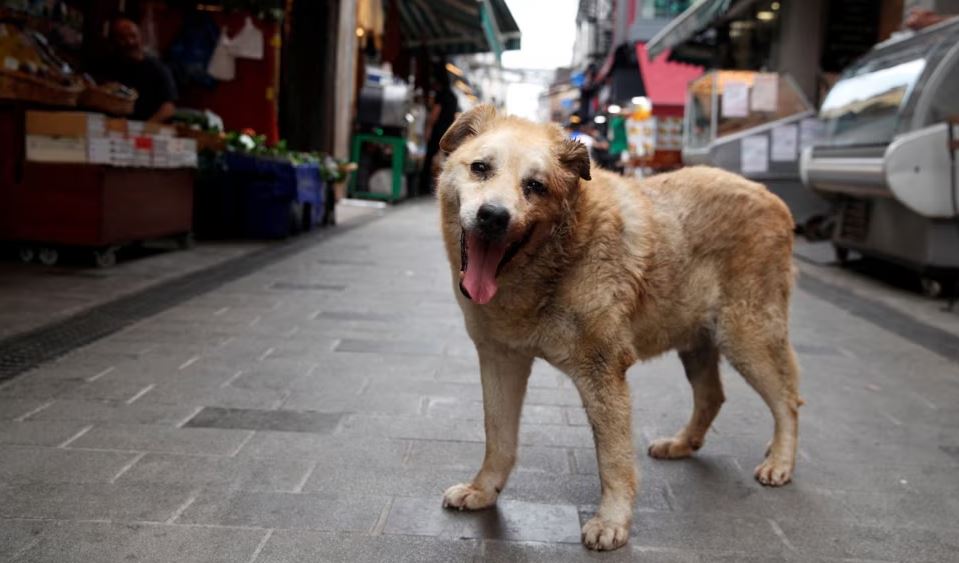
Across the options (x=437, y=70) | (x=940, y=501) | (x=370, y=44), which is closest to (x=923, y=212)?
(x=940, y=501)

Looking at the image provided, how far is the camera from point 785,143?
13695mm

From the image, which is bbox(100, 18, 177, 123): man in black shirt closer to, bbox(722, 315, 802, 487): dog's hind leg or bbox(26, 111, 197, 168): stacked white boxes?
bbox(26, 111, 197, 168): stacked white boxes

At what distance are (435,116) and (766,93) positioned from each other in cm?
1357

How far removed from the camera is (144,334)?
18.7ft

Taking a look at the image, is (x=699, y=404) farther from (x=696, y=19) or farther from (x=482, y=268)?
(x=696, y=19)

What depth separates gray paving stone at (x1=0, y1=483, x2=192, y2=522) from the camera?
296 centimetres

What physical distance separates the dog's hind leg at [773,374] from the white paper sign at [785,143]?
1081 cm

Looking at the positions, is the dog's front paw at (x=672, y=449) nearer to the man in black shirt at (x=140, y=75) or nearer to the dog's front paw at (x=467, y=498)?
the dog's front paw at (x=467, y=498)

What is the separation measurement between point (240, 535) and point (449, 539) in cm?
66

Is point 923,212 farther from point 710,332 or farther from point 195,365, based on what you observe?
point 195,365

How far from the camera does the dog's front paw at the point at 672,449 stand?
3.88 m

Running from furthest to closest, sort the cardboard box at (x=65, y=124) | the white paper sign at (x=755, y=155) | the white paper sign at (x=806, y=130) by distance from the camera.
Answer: the white paper sign at (x=755, y=155) → the white paper sign at (x=806, y=130) → the cardboard box at (x=65, y=124)

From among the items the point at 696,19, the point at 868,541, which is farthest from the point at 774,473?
the point at 696,19

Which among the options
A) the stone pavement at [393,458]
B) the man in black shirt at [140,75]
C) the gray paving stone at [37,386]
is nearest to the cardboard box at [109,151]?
the man in black shirt at [140,75]
